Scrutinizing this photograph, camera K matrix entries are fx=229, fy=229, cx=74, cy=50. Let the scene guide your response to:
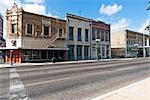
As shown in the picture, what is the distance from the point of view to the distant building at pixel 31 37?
3609 cm

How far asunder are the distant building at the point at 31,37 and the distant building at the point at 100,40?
13405mm

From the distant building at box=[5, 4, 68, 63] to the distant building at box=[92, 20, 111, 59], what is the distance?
1341 cm

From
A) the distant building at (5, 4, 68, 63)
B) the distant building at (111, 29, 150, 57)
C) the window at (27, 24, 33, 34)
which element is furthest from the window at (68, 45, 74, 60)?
the distant building at (111, 29, 150, 57)

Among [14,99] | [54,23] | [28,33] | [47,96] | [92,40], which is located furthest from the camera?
[92,40]

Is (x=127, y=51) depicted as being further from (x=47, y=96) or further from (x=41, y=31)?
(x=47, y=96)

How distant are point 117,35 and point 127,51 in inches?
→ 233

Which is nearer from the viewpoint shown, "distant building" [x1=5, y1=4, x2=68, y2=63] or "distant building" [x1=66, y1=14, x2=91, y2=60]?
"distant building" [x1=5, y1=4, x2=68, y2=63]

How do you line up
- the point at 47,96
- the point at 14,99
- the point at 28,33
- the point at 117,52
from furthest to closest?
1. the point at 117,52
2. the point at 28,33
3. the point at 47,96
4. the point at 14,99

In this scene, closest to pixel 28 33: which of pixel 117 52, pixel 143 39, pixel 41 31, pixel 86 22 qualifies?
pixel 41 31

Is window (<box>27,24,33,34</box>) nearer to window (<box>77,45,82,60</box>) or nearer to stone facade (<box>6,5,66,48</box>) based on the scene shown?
stone facade (<box>6,5,66,48</box>)

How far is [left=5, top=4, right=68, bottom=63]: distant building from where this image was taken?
36.1 metres

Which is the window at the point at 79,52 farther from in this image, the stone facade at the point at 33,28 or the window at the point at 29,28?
the window at the point at 29,28

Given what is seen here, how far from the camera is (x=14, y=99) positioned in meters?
8.23

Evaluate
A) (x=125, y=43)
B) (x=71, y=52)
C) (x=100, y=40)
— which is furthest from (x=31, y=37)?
(x=125, y=43)
